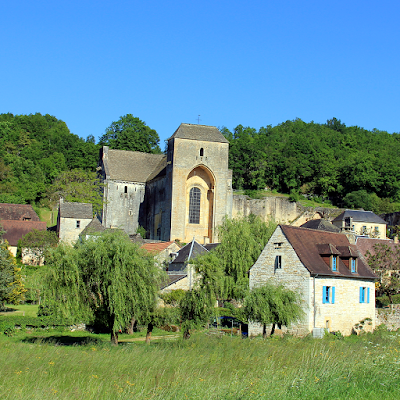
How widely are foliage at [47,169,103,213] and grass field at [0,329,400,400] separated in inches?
1524

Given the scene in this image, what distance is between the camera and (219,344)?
17.2 meters

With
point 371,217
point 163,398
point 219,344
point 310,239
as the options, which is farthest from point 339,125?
point 163,398

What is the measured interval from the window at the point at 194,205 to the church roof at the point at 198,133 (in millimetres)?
4614

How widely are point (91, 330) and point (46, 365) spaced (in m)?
13.7

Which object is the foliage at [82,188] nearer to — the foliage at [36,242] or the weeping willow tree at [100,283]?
the foliage at [36,242]

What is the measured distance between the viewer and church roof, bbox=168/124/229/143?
50.0m

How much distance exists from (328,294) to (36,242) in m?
24.4

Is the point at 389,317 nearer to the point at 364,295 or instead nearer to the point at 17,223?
the point at 364,295

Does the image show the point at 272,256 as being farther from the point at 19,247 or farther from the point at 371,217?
the point at 371,217

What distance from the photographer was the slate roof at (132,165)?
5497 centimetres

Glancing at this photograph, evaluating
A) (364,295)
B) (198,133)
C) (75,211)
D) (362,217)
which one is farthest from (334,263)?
(362,217)

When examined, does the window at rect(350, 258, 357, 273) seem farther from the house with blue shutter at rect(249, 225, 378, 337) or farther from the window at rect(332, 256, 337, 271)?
the window at rect(332, 256, 337, 271)

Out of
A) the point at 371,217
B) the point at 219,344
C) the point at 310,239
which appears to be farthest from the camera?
the point at 371,217

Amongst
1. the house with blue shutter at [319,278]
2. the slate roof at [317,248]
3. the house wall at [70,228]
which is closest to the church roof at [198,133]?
the house wall at [70,228]
